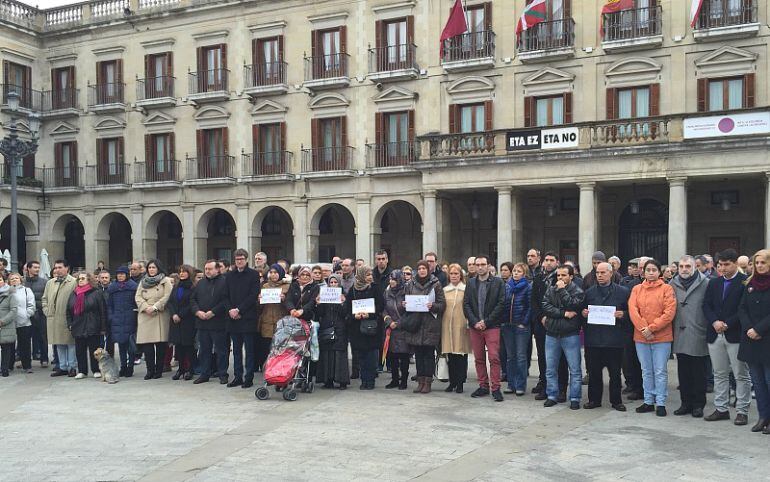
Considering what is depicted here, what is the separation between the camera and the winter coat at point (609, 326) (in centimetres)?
1038

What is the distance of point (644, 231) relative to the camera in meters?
27.8

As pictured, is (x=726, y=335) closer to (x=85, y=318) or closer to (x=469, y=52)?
(x=85, y=318)

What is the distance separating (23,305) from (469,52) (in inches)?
736

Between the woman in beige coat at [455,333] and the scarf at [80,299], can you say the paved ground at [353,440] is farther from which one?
the scarf at [80,299]

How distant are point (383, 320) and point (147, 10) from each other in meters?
26.0

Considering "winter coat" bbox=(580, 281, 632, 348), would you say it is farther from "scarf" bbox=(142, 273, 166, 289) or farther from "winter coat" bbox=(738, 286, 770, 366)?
"scarf" bbox=(142, 273, 166, 289)

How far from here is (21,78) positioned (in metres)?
34.8

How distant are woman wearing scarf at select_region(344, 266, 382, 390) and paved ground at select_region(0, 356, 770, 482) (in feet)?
1.75

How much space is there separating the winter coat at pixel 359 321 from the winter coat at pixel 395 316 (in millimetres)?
162

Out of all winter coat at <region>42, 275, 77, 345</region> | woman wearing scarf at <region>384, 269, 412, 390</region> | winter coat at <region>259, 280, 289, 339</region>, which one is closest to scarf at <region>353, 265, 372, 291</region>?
woman wearing scarf at <region>384, 269, 412, 390</region>

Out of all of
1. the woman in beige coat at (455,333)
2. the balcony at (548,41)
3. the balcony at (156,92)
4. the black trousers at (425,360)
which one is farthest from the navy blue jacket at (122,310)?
the balcony at (156,92)

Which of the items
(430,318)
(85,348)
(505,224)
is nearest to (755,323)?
(430,318)

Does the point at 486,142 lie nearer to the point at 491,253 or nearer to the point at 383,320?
the point at 491,253

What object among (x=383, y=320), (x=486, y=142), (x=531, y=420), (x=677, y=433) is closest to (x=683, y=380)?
(x=677, y=433)
